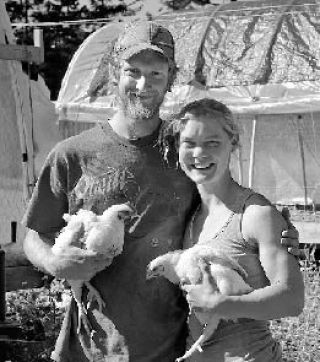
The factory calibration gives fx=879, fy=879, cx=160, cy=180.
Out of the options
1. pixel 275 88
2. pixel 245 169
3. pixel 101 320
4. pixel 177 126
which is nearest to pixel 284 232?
pixel 177 126

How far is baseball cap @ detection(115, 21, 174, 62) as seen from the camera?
289cm

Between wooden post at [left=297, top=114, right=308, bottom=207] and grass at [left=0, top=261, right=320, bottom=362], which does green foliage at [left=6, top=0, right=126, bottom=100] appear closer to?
wooden post at [left=297, top=114, right=308, bottom=207]

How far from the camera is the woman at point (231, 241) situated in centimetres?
255

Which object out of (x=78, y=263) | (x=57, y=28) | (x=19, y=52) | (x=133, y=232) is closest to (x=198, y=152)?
(x=133, y=232)

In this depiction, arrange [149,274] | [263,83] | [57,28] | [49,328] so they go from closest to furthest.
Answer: [149,274]
[49,328]
[263,83]
[57,28]

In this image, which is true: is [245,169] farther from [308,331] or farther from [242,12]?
[308,331]

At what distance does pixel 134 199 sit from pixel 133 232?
11 cm

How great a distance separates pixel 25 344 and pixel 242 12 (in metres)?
9.10

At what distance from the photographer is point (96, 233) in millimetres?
2732

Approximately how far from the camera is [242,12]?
13.6 meters

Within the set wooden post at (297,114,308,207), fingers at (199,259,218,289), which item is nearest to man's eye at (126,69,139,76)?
fingers at (199,259,218,289)

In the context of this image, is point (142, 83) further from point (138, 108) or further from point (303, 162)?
point (303, 162)

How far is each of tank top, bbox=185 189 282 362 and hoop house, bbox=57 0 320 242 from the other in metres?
9.45

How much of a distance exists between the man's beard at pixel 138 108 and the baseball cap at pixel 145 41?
0.15m
